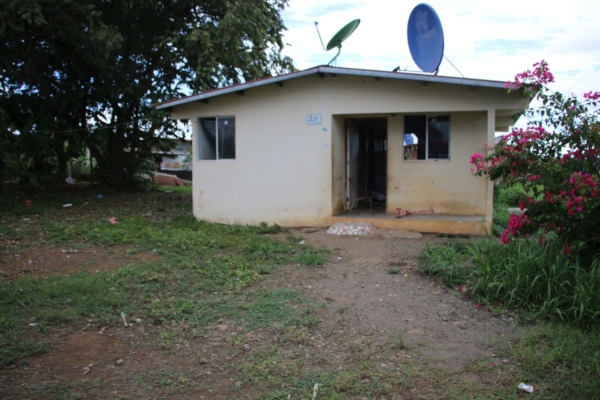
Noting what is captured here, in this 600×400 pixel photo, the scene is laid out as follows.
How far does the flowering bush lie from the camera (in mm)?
4980

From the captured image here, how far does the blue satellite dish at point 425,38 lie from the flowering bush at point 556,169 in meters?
3.83

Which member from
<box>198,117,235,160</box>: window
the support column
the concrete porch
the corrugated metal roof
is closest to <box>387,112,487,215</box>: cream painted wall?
the concrete porch

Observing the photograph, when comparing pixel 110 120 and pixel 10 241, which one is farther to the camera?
pixel 110 120

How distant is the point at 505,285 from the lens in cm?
543

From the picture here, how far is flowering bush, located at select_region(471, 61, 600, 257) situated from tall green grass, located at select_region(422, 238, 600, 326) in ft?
0.74

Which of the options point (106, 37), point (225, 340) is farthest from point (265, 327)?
point (106, 37)

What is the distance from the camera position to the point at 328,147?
34.0ft

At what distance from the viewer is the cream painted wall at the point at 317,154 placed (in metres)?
10.1

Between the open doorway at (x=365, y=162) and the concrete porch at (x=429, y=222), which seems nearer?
the concrete porch at (x=429, y=222)

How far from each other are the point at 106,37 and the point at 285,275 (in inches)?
340

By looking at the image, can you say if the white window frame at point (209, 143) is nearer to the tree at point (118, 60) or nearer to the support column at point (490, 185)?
the tree at point (118, 60)

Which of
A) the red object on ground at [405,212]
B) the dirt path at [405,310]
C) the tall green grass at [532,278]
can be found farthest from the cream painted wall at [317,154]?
the tall green grass at [532,278]

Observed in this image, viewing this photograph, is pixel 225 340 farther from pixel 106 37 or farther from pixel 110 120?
pixel 110 120

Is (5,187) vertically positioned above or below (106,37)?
below
